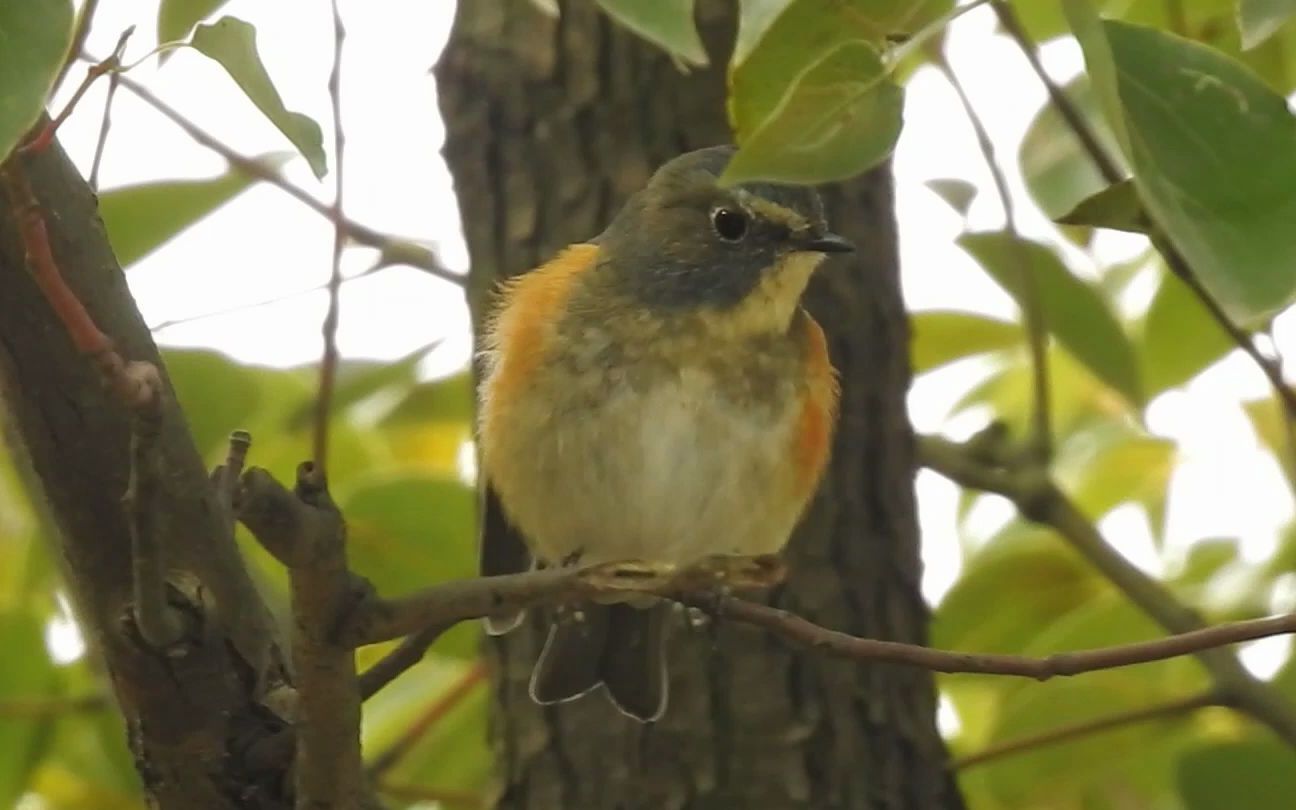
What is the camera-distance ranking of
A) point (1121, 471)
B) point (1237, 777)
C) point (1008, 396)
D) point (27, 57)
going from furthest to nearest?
point (1008, 396) < point (1121, 471) < point (1237, 777) < point (27, 57)

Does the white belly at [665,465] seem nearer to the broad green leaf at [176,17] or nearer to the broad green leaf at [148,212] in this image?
the broad green leaf at [148,212]

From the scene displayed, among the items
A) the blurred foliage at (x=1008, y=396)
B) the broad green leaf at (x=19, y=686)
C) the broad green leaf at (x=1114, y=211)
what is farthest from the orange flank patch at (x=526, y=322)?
the broad green leaf at (x=1114, y=211)

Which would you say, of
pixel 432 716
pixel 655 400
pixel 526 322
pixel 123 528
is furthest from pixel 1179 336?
pixel 123 528

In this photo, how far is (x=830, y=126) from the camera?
1138mm

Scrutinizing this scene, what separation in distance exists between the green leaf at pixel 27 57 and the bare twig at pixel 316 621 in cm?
36

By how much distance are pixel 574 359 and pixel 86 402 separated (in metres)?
0.85

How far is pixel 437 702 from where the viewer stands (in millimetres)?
2617

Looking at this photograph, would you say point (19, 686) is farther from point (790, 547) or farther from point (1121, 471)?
point (1121, 471)

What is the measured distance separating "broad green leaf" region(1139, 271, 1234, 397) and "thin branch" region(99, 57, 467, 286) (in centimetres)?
104

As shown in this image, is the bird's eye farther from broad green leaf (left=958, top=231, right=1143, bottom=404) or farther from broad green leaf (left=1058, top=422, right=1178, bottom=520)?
broad green leaf (left=1058, top=422, right=1178, bottom=520)

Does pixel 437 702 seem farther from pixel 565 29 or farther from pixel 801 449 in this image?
pixel 565 29

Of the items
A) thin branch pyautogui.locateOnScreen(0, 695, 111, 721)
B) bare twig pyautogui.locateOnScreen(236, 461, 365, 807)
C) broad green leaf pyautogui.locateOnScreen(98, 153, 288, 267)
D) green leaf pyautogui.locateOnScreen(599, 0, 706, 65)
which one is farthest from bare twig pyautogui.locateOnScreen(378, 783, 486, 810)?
green leaf pyautogui.locateOnScreen(599, 0, 706, 65)

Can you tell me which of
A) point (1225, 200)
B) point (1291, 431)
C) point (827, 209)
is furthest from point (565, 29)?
point (1225, 200)

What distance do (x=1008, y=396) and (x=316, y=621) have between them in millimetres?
1981
